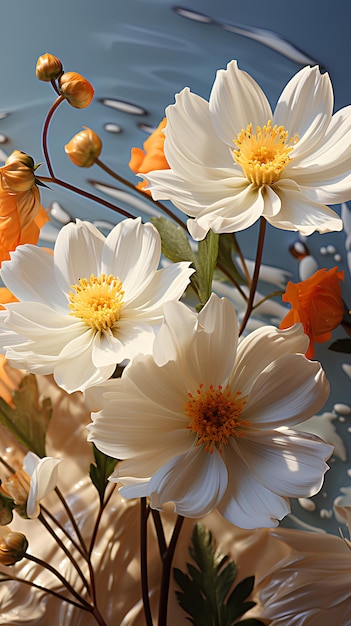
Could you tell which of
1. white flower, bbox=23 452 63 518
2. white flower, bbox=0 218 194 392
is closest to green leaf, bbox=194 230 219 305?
white flower, bbox=0 218 194 392

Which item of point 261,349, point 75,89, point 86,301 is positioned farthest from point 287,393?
point 75,89

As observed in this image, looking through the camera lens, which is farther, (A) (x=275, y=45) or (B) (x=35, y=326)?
(A) (x=275, y=45)

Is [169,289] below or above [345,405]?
above

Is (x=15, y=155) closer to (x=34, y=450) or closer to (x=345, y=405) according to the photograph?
(x=34, y=450)

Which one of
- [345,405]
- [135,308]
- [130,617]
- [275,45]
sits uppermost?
[275,45]

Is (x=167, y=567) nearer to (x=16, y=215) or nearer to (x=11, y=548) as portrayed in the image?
(x=11, y=548)

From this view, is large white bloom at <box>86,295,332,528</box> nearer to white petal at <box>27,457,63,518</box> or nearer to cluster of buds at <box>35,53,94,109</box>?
white petal at <box>27,457,63,518</box>

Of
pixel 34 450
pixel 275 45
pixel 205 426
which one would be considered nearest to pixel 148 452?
pixel 205 426
